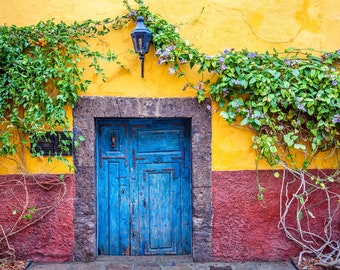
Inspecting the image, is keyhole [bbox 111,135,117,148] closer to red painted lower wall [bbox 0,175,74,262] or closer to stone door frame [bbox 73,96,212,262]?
stone door frame [bbox 73,96,212,262]

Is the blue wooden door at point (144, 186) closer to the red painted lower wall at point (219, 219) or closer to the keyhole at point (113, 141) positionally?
the keyhole at point (113, 141)

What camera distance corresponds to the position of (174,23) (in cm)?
369

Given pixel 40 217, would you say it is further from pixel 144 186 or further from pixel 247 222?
pixel 247 222

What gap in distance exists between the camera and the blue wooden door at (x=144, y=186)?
12.7 feet

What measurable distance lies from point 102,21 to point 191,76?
109 centimetres

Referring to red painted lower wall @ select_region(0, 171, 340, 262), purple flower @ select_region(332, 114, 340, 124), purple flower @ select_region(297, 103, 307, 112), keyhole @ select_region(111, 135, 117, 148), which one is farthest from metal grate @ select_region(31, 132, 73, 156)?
purple flower @ select_region(332, 114, 340, 124)

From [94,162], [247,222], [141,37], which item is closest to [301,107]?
[247,222]

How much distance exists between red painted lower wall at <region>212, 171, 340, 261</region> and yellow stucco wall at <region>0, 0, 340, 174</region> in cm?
27

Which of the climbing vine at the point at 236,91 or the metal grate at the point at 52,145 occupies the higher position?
the climbing vine at the point at 236,91

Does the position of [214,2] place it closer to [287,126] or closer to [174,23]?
[174,23]

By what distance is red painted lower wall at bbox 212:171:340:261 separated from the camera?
372 cm

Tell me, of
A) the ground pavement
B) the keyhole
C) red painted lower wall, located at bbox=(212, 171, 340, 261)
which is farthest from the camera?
the keyhole

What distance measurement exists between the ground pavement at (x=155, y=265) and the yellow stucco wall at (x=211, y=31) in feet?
3.24

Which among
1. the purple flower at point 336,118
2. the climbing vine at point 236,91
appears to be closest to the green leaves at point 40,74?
the climbing vine at point 236,91
